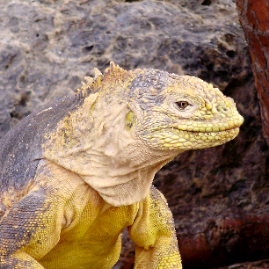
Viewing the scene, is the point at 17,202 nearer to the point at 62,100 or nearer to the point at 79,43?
the point at 62,100

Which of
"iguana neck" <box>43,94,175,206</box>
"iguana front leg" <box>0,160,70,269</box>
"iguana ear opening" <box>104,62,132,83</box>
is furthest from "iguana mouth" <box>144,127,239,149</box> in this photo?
"iguana front leg" <box>0,160,70,269</box>

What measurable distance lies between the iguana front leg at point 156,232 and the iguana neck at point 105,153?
0.50m

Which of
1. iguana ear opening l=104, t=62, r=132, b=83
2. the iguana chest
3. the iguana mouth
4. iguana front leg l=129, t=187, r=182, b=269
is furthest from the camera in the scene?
iguana front leg l=129, t=187, r=182, b=269

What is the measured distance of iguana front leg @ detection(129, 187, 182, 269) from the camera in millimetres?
4777

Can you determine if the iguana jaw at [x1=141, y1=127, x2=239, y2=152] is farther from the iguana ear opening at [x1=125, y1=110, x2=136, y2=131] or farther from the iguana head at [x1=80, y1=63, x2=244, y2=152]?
the iguana ear opening at [x1=125, y1=110, x2=136, y2=131]

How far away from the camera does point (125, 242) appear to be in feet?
21.4

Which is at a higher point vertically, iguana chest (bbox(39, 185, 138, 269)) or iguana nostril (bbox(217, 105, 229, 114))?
iguana nostril (bbox(217, 105, 229, 114))

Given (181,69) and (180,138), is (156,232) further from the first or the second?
(181,69)

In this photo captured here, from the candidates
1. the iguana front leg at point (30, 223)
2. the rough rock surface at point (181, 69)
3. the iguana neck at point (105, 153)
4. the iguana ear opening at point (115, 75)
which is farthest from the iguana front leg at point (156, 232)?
the rough rock surface at point (181, 69)

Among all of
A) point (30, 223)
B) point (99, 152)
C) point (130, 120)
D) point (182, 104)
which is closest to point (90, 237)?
point (30, 223)

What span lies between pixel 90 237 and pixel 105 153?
34.0 inches

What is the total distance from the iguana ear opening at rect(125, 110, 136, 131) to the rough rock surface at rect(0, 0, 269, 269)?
7.76 ft

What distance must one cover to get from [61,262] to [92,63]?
2324 millimetres

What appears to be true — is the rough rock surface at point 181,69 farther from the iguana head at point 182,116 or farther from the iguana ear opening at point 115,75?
the iguana head at point 182,116
